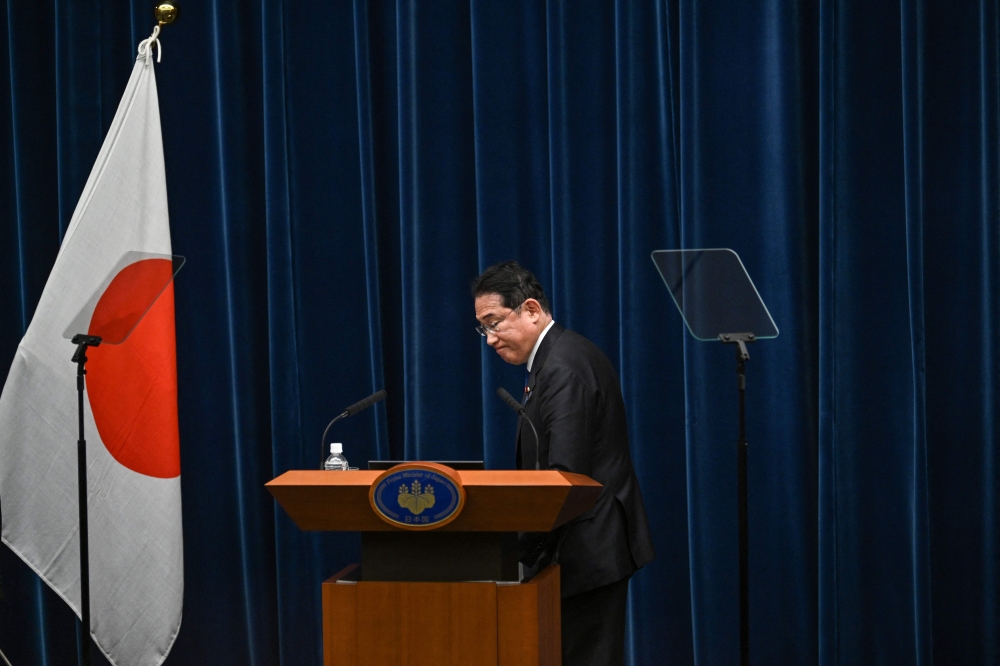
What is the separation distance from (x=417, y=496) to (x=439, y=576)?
0.23 meters

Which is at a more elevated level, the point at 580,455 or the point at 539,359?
the point at 539,359

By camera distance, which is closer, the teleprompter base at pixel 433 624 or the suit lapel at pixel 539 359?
the teleprompter base at pixel 433 624

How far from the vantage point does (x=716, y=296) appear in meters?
2.66

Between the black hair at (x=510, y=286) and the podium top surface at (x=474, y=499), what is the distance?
69 cm

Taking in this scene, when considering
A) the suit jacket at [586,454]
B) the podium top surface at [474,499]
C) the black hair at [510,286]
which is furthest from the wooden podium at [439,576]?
the black hair at [510,286]

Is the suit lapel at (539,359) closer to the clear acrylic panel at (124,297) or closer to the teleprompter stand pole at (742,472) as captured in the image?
the teleprompter stand pole at (742,472)

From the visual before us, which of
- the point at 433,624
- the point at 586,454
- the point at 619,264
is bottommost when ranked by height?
the point at 433,624

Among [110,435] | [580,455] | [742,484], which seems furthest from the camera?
[110,435]

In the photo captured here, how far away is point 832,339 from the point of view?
3426 millimetres

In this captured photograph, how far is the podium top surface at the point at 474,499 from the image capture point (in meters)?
1.94

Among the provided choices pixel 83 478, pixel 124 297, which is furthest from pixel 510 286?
pixel 83 478

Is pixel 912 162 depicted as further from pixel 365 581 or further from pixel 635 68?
pixel 365 581

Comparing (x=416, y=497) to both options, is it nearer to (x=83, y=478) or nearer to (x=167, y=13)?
(x=83, y=478)

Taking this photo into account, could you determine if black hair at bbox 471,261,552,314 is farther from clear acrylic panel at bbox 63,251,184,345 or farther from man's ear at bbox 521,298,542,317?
clear acrylic panel at bbox 63,251,184,345
